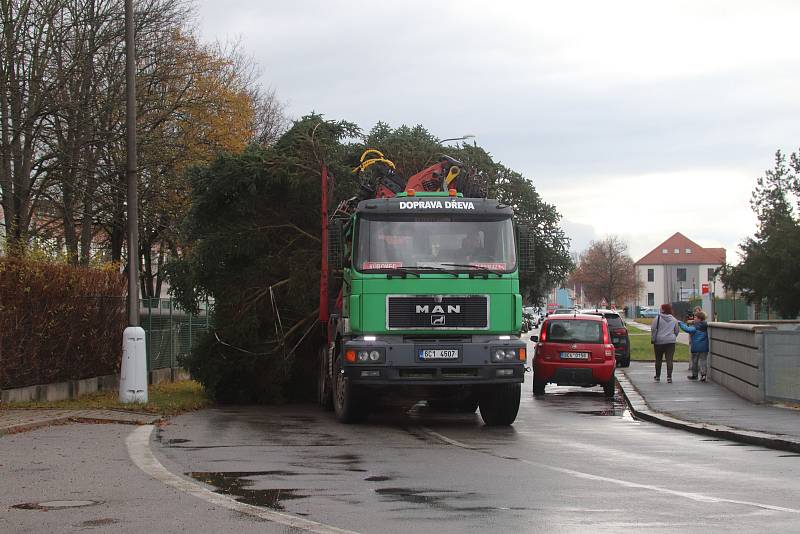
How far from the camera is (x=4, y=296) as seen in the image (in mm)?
17812

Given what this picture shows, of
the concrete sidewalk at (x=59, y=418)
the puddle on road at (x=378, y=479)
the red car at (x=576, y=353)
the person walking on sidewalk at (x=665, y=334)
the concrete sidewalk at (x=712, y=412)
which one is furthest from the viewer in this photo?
the person walking on sidewalk at (x=665, y=334)

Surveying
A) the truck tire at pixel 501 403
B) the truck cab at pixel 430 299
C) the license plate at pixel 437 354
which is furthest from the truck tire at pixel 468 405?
the license plate at pixel 437 354

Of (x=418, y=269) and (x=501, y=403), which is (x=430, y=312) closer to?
(x=418, y=269)

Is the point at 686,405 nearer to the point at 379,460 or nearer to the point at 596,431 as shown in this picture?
the point at 596,431

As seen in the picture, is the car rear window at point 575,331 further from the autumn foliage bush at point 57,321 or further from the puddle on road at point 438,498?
the puddle on road at point 438,498

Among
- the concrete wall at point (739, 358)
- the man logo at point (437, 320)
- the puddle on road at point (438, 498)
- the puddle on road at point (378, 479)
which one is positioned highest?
the man logo at point (437, 320)

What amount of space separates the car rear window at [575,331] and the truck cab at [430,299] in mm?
7121

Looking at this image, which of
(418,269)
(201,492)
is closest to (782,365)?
(418,269)

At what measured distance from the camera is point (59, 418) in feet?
50.4

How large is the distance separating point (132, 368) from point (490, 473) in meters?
9.24

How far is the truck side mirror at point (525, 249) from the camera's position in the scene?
16031 mm

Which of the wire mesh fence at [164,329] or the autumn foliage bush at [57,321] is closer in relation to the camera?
the autumn foliage bush at [57,321]

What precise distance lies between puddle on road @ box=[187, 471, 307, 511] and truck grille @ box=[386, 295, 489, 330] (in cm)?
525

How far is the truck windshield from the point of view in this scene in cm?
1577
